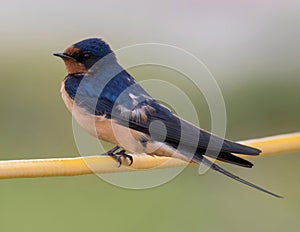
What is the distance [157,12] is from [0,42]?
1.63 meters

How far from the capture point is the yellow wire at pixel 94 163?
1.95 metres

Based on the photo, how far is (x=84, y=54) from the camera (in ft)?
8.55

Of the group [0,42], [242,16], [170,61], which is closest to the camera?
[170,61]

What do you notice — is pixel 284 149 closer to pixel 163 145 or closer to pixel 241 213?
pixel 163 145

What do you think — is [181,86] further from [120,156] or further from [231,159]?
[231,159]

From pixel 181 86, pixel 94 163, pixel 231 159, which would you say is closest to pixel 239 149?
pixel 231 159

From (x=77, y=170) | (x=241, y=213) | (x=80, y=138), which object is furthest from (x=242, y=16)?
(x=77, y=170)

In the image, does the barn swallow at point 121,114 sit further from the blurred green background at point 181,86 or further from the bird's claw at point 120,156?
the blurred green background at point 181,86

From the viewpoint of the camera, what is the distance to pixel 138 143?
2.51 meters

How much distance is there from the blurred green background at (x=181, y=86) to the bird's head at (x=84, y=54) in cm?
171

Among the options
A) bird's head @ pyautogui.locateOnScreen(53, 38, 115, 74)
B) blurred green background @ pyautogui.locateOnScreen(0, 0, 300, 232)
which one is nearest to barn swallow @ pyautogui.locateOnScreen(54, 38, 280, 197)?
bird's head @ pyautogui.locateOnScreen(53, 38, 115, 74)

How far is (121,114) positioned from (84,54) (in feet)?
0.72

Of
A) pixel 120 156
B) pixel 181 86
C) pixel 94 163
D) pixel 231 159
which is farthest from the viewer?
pixel 181 86

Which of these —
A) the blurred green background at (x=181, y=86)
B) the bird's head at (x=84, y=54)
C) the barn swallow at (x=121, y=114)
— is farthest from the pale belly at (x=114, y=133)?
the blurred green background at (x=181, y=86)
